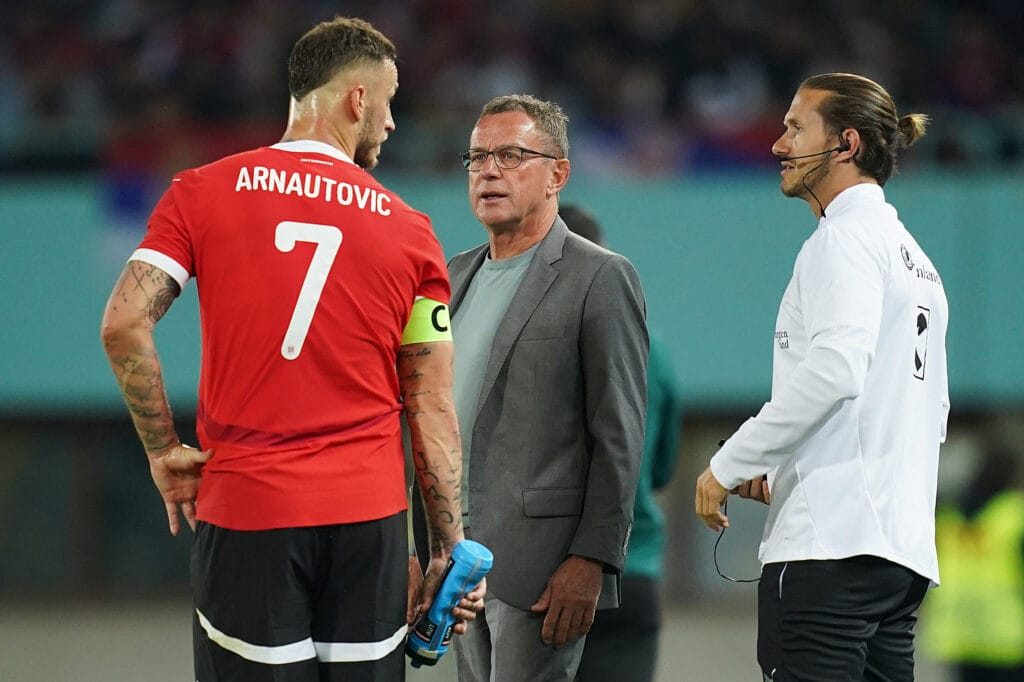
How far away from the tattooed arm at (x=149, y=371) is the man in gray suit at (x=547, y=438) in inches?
35.8

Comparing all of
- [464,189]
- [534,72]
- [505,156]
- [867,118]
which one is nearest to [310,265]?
[505,156]

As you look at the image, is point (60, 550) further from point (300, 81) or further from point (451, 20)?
point (300, 81)

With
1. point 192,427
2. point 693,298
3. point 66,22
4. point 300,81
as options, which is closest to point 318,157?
point 300,81

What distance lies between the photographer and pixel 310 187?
9.12 feet

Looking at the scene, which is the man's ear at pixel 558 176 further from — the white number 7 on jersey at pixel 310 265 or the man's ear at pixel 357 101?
the white number 7 on jersey at pixel 310 265

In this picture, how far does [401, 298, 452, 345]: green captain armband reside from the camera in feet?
9.56

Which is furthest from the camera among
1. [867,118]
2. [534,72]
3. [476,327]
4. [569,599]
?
[534,72]

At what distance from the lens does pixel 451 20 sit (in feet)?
40.3

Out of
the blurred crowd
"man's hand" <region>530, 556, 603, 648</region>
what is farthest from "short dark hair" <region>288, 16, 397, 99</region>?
the blurred crowd

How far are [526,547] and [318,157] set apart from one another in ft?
3.89

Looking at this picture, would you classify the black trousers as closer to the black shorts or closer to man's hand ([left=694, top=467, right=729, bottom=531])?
man's hand ([left=694, top=467, right=729, bottom=531])

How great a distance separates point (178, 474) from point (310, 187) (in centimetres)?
68

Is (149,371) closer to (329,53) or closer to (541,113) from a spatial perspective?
(329,53)

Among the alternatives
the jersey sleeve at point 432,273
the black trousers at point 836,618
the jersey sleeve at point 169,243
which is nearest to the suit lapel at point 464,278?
the jersey sleeve at point 432,273
